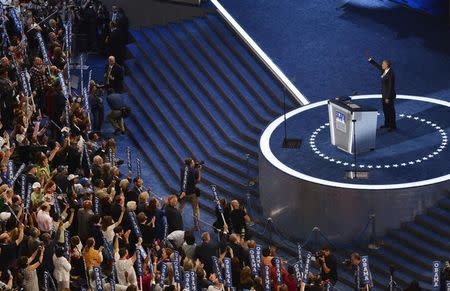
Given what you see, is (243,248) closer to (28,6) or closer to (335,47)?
(335,47)

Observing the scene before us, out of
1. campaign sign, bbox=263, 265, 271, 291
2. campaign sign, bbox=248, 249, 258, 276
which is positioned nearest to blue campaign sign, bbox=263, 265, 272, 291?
campaign sign, bbox=263, 265, 271, 291

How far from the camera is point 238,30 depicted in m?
30.4

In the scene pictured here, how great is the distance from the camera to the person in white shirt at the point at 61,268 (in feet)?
69.2

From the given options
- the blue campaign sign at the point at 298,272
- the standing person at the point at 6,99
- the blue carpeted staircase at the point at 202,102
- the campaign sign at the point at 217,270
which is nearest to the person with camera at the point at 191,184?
the blue carpeted staircase at the point at 202,102

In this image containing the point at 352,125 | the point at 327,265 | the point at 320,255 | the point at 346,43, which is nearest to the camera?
the point at 327,265

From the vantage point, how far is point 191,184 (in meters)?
24.8

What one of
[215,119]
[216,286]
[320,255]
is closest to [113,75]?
[215,119]

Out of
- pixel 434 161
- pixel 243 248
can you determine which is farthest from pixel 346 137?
pixel 243 248

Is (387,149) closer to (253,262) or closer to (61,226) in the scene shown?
(253,262)

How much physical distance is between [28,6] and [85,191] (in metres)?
9.45

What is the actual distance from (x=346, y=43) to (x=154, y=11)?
5.40 metres

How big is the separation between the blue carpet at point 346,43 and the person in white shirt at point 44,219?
7491 mm

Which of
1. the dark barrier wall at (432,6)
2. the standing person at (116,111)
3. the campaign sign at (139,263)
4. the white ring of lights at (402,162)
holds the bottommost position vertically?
the standing person at (116,111)

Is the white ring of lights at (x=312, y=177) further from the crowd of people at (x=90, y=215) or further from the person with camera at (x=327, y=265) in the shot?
the person with camera at (x=327, y=265)
